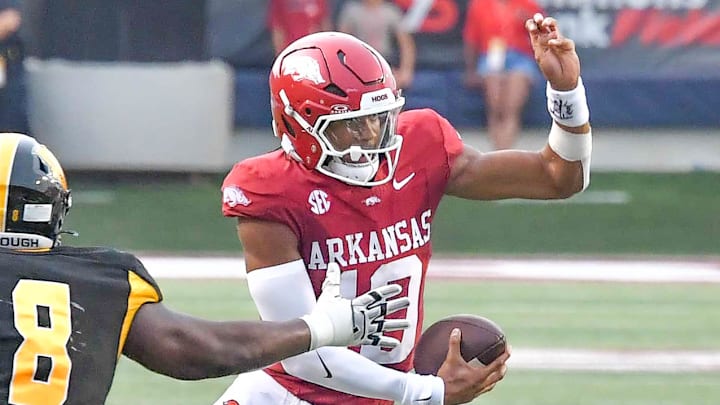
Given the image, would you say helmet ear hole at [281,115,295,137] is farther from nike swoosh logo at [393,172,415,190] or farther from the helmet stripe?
the helmet stripe

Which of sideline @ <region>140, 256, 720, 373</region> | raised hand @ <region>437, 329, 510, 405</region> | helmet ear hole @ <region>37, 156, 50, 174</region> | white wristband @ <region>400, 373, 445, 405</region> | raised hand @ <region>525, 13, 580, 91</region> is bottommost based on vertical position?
sideline @ <region>140, 256, 720, 373</region>

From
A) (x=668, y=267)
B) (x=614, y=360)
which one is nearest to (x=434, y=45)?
(x=668, y=267)

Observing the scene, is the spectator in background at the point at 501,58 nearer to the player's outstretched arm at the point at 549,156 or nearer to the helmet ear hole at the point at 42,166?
the player's outstretched arm at the point at 549,156

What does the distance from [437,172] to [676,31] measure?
367 inches

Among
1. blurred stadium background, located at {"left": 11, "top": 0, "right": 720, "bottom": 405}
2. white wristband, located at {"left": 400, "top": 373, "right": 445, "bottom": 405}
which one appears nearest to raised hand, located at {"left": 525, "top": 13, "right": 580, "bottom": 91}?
white wristband, located at {"left": 400, "top": 373, "right": 445, "bottom": 405}

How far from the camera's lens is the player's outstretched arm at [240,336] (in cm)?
291

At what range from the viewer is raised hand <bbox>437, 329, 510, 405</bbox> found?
3.43 metres

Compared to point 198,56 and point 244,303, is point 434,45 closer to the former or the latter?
point 198,56

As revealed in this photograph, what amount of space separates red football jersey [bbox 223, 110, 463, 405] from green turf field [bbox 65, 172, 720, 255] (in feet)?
18.4

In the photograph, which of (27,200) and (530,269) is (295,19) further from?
(27,200)

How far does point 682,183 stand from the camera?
12203 millimetres

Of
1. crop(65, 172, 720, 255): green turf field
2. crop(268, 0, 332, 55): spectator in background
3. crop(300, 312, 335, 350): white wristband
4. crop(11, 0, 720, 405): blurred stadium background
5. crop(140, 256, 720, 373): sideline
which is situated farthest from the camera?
crop(268, 0, 332, 55): spectator in background

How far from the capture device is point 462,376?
343 cm

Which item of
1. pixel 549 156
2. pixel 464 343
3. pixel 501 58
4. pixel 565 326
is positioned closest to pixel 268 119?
pixel 501 58
